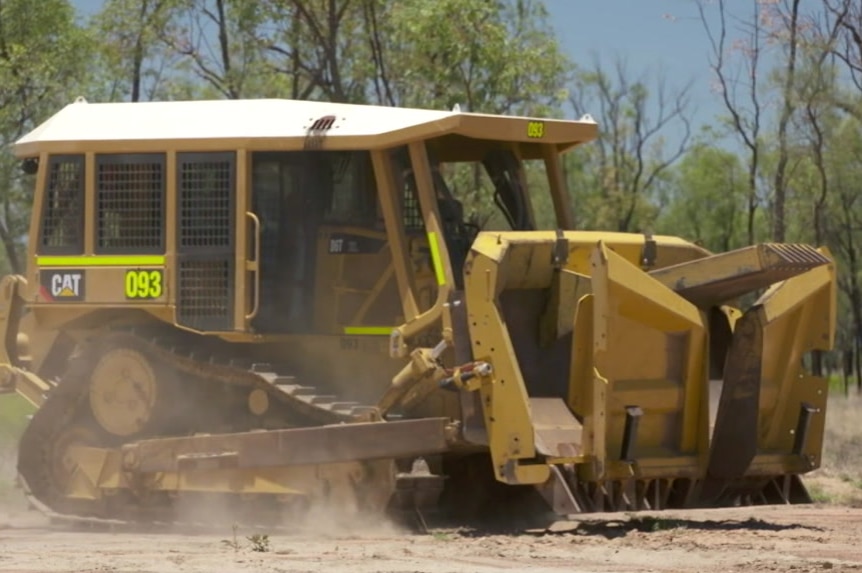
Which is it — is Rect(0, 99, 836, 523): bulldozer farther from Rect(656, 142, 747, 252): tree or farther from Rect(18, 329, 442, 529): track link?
Rect(656, 142, 747, 252): tree

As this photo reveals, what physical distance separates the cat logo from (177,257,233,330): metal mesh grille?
951mm

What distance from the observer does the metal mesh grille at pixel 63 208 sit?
1405 cm

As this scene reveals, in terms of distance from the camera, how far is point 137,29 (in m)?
31.3

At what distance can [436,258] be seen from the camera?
1230 centimetres

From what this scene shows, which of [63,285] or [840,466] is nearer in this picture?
[63,285]

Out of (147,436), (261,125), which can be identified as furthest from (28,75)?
(261,125)

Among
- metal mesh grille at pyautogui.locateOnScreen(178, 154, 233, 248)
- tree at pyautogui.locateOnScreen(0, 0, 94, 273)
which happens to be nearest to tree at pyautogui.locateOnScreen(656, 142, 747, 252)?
tree at pyautogui.locateOnScreen(0, 0, 94, 273)

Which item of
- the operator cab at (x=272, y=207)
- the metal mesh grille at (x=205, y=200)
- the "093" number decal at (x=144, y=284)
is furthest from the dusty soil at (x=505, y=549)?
the metal mesh grille at (x=205, y=200)

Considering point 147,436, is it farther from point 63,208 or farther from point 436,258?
point 436,258

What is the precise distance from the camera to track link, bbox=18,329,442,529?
12.9 m

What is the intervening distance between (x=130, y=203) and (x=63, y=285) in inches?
34.8

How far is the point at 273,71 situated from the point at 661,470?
2103cm

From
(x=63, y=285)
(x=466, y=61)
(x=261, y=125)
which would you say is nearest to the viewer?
(x=261, y=125)

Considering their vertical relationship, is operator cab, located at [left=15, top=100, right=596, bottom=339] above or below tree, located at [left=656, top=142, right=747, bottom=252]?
below
